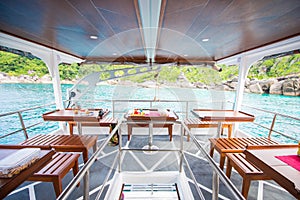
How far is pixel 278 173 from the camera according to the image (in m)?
0.79

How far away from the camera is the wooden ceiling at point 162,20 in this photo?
110 cm

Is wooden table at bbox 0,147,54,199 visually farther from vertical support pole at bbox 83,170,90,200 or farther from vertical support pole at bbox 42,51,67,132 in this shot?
vertical support pole at bbox 42,51,67,132

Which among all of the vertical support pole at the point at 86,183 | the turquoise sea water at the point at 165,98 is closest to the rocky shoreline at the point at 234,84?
the turquoise sea water at the point at 165,98

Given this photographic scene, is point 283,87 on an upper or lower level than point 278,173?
upper

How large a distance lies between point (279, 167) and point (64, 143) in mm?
2091

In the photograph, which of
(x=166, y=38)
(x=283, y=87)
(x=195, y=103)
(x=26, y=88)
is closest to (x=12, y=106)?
(x=26, y=88)

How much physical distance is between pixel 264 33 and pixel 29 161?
2729mm

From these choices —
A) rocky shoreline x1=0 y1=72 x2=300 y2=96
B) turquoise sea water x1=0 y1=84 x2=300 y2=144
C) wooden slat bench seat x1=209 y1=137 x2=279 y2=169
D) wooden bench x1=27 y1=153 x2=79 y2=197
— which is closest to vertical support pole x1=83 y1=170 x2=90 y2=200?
wooden bench x1=27 y1=153 x2=79 y2=197

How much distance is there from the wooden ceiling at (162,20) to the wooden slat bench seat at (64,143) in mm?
1411

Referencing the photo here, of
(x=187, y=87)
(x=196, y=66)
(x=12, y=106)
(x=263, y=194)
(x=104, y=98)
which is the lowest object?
(x=263, y=194)

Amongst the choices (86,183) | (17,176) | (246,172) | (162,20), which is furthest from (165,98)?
(17,176)

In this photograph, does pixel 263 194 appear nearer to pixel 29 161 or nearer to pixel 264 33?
pixel 264 33

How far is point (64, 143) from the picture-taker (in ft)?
5.55

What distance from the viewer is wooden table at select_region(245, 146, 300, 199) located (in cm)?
71
